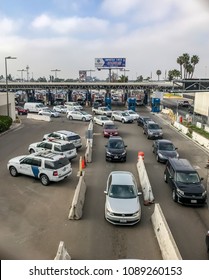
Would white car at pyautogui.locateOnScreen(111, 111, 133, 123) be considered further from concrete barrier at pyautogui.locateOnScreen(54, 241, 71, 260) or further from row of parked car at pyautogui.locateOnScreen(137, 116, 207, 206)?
concrete barrier at pyautogui.locateOnScreen(54, 241, 71, 260)

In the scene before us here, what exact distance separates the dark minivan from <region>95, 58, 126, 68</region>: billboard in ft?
224

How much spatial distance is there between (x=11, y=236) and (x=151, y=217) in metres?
6.05

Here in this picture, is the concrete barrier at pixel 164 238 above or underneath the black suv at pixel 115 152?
underneath

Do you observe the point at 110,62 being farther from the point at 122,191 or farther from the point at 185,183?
the point at 122,191

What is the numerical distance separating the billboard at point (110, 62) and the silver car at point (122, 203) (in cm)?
7087

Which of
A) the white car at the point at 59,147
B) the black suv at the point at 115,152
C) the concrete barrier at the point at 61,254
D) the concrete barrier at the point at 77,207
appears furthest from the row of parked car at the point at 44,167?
the concrete barrier at the point at 61,254

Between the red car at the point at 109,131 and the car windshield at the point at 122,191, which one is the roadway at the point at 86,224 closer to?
the car windshield at the point at 122,191

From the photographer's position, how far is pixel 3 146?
28.4 meters

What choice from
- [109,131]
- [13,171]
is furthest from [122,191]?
[109,131]

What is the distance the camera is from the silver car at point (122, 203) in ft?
41.9

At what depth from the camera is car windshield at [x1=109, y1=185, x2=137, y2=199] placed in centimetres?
1385

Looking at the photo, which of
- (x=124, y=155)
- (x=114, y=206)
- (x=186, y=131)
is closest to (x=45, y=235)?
(x=114, y=206)

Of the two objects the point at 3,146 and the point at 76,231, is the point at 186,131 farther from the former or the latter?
the point at 76,231

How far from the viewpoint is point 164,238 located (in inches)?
440
